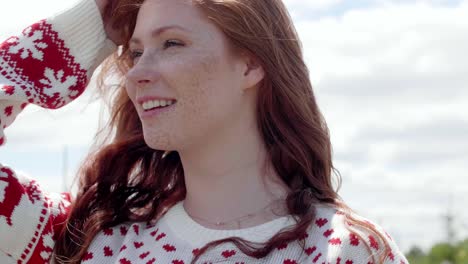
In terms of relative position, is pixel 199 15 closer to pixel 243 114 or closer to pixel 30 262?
pixel 243 114

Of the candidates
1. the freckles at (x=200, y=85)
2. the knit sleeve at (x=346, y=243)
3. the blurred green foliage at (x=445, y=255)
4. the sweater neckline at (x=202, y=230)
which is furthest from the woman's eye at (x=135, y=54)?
the blurred green foliage at (x=445, y=255)

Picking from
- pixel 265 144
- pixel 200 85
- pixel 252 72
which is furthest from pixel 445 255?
pixel 200 85

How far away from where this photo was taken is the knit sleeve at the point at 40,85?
3.29 meters

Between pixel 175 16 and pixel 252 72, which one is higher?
pixel 175 16

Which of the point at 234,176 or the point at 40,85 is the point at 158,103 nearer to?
the point at 234,176

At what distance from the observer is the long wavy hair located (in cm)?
319

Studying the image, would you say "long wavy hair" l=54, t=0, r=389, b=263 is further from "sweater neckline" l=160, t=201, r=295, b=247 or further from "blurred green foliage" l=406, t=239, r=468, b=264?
"blurred green foliage" l=406, t=239, r=468, b=264

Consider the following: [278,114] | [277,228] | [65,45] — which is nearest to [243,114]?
[278,114]

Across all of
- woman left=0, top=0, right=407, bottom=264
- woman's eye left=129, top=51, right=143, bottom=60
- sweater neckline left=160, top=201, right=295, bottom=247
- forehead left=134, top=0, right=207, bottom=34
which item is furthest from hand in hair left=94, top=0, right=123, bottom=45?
sweater neckline left=160, top=201, right=295, bottom=247

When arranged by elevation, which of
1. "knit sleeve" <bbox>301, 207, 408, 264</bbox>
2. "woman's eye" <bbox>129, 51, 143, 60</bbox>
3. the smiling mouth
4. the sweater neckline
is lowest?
the sweater neckline

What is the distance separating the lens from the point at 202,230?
10.6ft

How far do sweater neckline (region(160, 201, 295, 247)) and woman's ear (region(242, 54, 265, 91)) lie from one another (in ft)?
1.22

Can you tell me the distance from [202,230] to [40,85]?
0.63m

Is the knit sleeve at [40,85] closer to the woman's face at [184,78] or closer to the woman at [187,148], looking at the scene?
the woman at [187,148]
